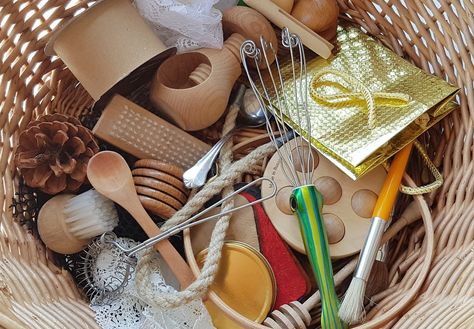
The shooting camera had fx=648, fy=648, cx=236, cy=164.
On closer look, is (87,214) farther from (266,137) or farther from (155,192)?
(266,137)

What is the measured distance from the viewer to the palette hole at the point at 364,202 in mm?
666

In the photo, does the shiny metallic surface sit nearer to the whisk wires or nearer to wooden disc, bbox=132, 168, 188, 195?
the whisk wires

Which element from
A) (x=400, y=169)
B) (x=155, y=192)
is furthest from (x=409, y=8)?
(x=155, y=192)

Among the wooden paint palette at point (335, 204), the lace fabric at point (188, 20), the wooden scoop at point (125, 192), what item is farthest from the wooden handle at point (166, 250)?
the lace fabric at point (188, 20)

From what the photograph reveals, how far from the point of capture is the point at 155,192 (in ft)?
2.11

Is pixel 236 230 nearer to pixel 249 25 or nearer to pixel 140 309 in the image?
pixel 140 309

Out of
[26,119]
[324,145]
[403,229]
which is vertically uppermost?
[26,119]

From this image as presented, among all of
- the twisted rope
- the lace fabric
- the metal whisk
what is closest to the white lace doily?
the twisted rope

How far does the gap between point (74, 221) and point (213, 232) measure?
0.46 ft

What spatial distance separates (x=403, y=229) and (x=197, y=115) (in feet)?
0.84

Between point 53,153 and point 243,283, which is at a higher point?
point 53,153

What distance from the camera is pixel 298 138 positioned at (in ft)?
2.33

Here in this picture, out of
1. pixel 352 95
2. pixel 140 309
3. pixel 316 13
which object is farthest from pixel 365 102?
pixel 140 309

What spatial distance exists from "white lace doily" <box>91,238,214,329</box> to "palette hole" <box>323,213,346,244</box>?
0.48 feet
